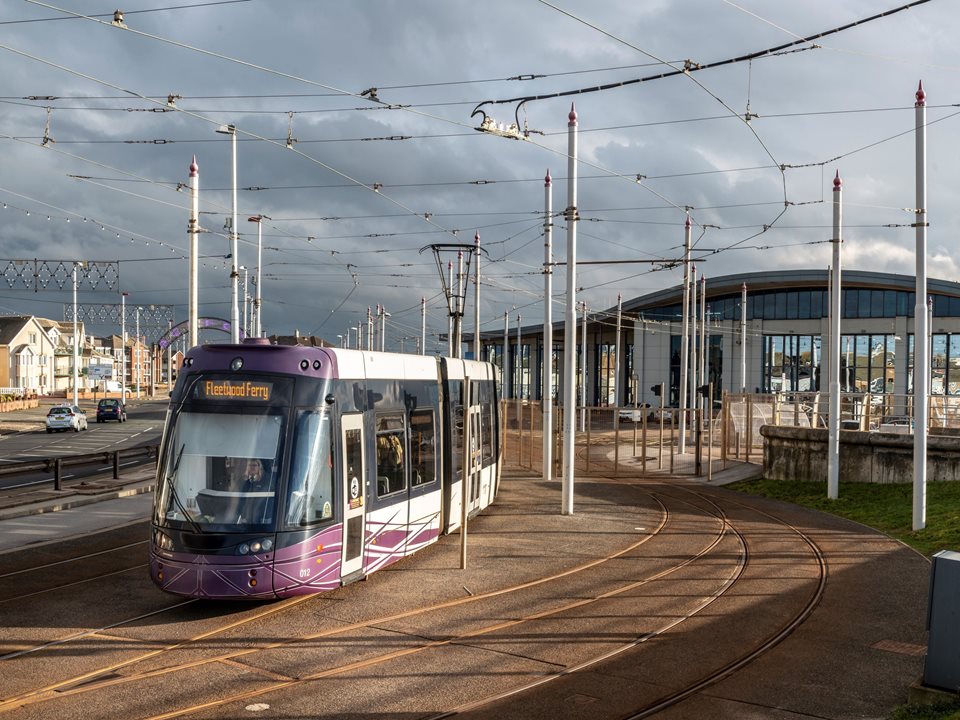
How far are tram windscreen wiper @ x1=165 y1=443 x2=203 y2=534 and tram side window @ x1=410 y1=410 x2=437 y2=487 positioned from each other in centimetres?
416

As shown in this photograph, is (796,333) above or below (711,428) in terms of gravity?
above

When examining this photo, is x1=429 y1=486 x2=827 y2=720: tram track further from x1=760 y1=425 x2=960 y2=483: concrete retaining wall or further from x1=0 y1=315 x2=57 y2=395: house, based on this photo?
x1=0 y1=315 x2=57 y2=395: house

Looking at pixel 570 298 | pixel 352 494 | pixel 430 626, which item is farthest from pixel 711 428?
pixel 430 626

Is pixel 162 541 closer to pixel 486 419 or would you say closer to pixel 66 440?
pixel 486 419

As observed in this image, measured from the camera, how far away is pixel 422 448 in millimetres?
15266

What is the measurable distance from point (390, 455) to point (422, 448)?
1.41 metres

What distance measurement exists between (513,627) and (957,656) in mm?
4792

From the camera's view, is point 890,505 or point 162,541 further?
point 890,505

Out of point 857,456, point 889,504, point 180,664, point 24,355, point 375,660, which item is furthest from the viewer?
point 24,355

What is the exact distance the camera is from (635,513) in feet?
73.2

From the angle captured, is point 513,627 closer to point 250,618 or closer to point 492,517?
point 250,618

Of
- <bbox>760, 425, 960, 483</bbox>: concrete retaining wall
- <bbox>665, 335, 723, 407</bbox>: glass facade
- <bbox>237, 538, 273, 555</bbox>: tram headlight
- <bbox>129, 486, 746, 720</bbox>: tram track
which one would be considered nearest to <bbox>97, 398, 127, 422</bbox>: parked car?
<bbox>665, 335, 723, 407</bbox>: glass facade

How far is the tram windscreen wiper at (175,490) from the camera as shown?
437 inches

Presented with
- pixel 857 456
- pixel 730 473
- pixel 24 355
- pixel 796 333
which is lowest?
pixel 730 473
